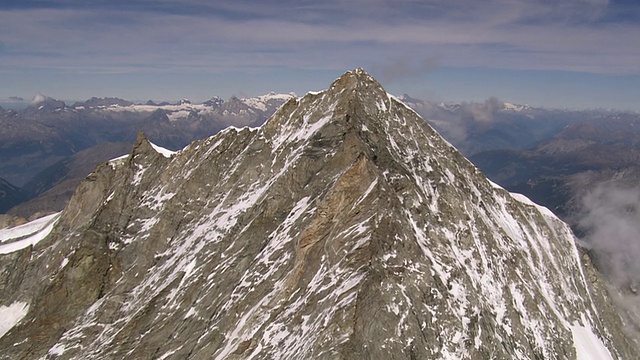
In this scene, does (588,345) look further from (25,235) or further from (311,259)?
(25,235)

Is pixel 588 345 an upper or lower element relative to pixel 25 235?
upper

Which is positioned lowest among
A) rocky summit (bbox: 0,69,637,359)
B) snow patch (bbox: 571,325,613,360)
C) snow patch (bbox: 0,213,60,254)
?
snow patch (bbox: 0,213,60,254)

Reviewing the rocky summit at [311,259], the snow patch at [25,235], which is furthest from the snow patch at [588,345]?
the snow patch at [25,235]

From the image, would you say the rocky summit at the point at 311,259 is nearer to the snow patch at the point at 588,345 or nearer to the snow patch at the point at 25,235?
the snow patch at the point at 588,345

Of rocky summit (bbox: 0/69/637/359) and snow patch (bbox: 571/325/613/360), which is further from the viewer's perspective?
snow patch (bbox: 571/325/613/360)

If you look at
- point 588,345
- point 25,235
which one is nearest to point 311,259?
point 588,345

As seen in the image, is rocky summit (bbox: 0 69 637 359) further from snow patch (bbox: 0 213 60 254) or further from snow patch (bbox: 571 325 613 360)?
snow patch (bbox: 0 213 60 254)

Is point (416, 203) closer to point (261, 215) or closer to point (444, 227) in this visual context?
point (444, 227)

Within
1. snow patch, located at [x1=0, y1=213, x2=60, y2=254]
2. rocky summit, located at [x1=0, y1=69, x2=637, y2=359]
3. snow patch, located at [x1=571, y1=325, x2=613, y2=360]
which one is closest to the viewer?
rocky summit, located at [x1=0, y1=69, x2=637, y2=359]

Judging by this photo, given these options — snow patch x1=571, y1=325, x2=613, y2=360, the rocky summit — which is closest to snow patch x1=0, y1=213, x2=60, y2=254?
the rocky summit

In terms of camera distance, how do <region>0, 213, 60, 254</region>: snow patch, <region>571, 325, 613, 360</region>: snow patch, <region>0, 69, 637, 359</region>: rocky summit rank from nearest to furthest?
1. <region>0, 69, 637, 359</region>: rocky summit
2. <region>571, 325, 613, 360</region>: snow patch
3. <region>0, 213, 60, 254</region>: snow patch
